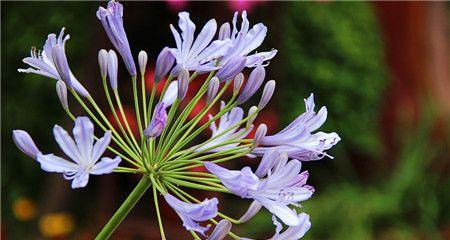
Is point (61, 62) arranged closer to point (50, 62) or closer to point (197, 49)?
point (50, 62)

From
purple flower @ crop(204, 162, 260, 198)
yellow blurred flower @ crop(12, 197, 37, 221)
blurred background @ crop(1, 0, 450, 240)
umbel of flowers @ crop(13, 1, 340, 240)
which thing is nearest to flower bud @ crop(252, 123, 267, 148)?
umbel of flowers @ crop(13, 1, 340, 240)

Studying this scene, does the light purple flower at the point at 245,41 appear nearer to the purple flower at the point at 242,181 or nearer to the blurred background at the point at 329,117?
the purple flower at the point at 242,181

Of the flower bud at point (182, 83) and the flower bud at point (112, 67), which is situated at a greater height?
the flower bud at point (182, 83)

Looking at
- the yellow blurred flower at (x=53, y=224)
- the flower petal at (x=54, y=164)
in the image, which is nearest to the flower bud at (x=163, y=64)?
the flower petal at (x=54, y=164)

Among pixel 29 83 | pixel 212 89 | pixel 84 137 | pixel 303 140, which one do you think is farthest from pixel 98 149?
pixel 29 83

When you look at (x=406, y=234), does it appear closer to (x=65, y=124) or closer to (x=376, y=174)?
(x=376, y=174)
